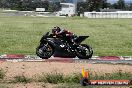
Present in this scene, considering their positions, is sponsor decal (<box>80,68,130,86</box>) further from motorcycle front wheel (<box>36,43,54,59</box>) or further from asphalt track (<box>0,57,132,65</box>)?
motorcycle front wheel (<box>36,43,54,59</box>)

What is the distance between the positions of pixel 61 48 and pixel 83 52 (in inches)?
32.6

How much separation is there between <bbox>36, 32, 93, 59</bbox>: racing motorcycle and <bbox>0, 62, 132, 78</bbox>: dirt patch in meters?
1.23

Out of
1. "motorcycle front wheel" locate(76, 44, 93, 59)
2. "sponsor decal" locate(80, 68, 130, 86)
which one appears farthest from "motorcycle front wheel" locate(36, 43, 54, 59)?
"sponsor decal" locate(80, 68, 130, 86)

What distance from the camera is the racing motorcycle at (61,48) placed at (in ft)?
49.9

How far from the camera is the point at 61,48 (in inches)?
603

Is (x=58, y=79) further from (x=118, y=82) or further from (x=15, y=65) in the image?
(x=15, y=65)

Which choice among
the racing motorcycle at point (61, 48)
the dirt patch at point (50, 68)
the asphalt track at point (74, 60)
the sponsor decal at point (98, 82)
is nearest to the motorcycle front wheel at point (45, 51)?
the racing motorcycle at point (61, 48)

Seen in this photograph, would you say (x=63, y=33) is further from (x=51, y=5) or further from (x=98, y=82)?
(x=51, y=5)

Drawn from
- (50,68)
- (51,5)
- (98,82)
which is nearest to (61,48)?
(50,68)

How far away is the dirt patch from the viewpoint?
1238 centimetres

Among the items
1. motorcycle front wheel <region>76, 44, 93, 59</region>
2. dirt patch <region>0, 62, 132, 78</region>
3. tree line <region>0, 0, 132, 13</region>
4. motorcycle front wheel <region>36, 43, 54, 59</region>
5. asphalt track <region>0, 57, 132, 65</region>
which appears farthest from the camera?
tree line <region>0, 0, 132, 13</region>

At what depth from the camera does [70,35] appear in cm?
1519

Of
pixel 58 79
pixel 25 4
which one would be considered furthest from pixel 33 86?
pixel 25 4

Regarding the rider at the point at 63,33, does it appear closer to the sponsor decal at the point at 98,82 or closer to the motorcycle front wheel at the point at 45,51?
the motorcycle front wheel at the point at 45,51
